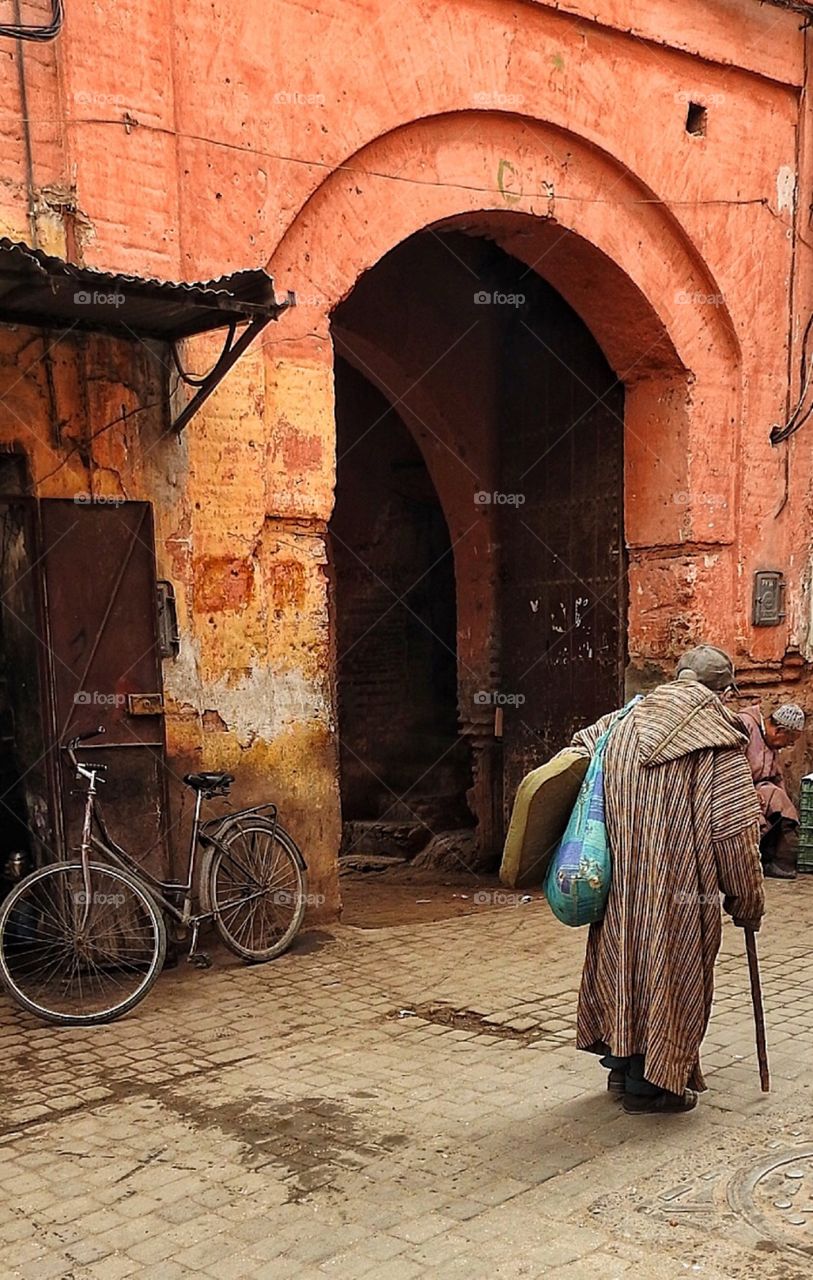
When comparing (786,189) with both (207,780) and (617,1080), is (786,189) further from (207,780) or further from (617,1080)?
(617,1080)

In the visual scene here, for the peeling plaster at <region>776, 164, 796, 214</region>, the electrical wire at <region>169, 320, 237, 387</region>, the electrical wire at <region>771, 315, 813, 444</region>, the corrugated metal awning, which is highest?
the peeling plaster at <region>776, 164, 796, 214</region>

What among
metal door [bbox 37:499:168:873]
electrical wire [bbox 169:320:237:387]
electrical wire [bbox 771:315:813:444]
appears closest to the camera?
electrical wire [bbox 169:320:237:387]

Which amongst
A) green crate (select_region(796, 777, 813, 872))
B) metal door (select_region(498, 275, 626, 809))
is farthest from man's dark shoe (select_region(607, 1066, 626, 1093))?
metal door (select_region(498, 275, 626, 809))

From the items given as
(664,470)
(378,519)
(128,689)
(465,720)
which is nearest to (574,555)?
(664,470)

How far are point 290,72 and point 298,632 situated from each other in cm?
309

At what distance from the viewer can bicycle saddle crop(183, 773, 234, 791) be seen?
19.3 ft

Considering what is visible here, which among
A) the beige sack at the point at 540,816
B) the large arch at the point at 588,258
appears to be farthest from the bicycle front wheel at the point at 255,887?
the large arch at the point at 588,258

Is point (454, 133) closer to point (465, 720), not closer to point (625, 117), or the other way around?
point (625, 117)

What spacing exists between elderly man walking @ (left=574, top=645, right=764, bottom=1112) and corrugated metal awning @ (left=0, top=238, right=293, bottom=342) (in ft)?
8.93

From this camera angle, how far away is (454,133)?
7191 millimetres

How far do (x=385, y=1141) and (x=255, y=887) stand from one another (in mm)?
2401

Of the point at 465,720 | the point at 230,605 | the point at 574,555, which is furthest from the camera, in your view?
the point at 465,720

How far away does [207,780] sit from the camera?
5.91 meters

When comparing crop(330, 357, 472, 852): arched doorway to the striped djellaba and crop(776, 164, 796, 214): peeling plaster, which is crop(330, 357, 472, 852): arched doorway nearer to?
crop(776, 164, 796, 214): peeling plaster
